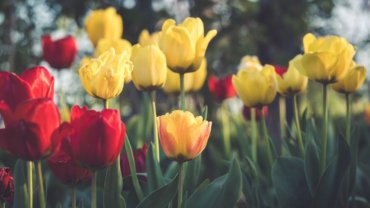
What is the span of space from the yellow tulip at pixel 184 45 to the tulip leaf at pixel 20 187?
47cm

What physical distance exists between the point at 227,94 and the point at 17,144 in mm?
1963

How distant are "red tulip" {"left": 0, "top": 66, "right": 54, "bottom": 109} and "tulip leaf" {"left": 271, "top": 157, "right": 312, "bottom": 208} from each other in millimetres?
770

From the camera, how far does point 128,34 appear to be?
18.4 ft

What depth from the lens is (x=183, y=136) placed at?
4.46 feet

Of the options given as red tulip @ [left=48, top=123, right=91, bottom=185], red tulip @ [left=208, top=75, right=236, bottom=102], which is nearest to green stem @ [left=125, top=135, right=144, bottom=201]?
red tulip @ [left=48, top=123, right=91, bottom=185]

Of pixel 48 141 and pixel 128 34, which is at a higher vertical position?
pixel 128 34

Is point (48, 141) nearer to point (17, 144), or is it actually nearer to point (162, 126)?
point (17, 144)

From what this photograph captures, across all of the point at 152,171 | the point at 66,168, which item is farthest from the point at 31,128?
the point at 152,171

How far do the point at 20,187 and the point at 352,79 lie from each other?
1.07 m

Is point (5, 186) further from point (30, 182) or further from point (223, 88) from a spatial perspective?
point (223, 88)

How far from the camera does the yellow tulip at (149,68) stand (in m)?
1.62

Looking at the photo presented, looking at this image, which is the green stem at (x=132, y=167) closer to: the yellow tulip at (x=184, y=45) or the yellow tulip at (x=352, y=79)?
the yellow tulip at (x=184, y=45)

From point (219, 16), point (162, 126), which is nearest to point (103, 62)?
point (162, 126)

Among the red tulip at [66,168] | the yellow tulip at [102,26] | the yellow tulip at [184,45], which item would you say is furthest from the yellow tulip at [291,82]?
the yellow tulip at [102,26]
